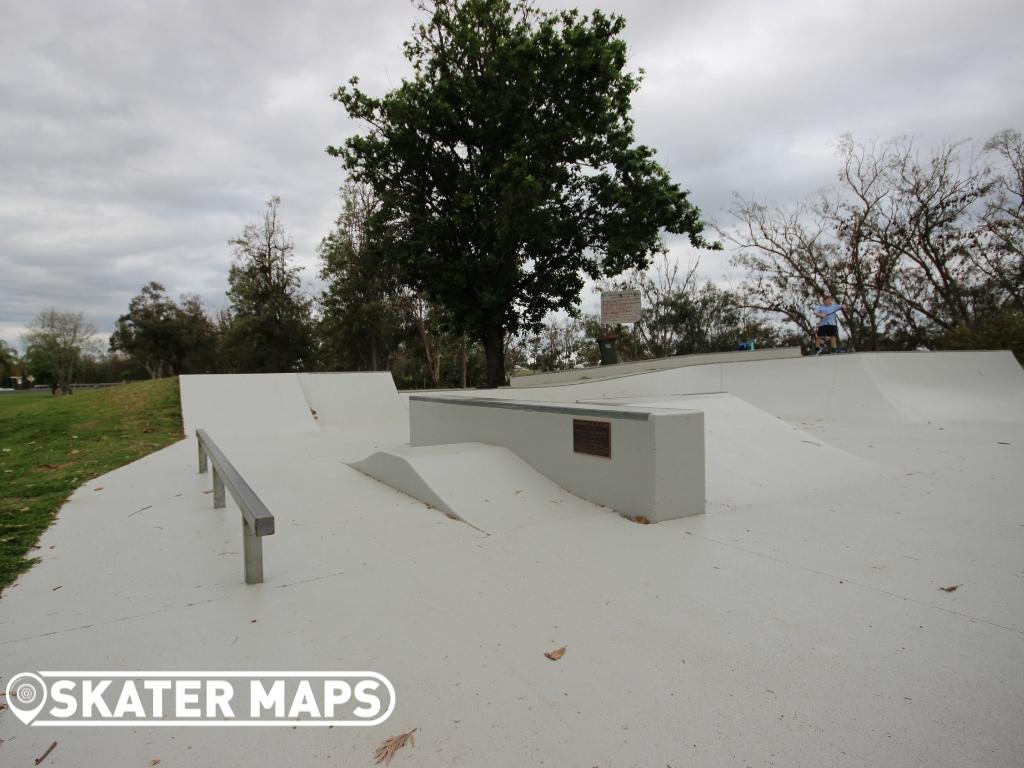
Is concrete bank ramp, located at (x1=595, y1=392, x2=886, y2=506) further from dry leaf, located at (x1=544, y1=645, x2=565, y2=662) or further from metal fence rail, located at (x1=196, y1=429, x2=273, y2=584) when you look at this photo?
metal fence rail, located at (x1=196, y1=429, x2=273, y2=584)

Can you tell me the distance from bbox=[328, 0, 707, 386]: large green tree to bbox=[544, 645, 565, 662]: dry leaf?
52.4 feet

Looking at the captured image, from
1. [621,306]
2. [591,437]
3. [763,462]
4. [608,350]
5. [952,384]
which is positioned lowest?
[763,462]

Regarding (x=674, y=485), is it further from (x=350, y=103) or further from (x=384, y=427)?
(x=350, y=103)

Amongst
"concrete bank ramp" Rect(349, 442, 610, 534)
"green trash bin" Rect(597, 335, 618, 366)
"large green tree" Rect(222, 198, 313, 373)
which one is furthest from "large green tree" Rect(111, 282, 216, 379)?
"concrete bank ramp" Rect(349, 442, 610, 534)

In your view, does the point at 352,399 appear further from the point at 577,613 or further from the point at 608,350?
the point at 577,613

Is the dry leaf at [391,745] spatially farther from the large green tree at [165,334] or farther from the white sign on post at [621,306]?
the large green tree at [165,334]

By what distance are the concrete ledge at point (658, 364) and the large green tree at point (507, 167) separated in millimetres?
3080

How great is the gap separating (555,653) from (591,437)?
2590mm

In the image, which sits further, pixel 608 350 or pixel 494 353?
pixel 494 353

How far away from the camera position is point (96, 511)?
494cm

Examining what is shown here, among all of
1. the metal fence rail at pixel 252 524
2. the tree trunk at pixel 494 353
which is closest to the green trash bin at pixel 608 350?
the tree trunk at pixel 494 353

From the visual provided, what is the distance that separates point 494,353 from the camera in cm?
2073

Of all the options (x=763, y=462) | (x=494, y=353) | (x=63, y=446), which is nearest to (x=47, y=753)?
(x=763, y=462)

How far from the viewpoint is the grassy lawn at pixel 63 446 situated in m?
4.46
